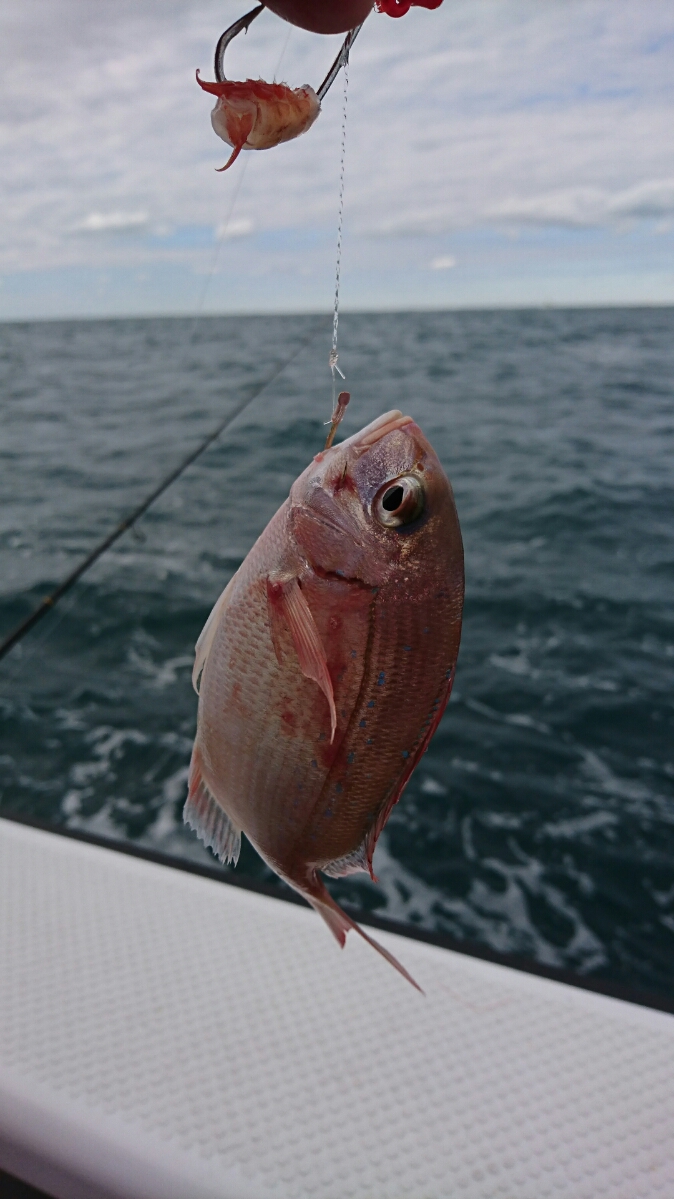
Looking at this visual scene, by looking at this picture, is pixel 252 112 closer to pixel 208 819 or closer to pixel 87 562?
pixel 208 819

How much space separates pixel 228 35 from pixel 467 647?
7127mm

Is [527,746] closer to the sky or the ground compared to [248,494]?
closer to the ground

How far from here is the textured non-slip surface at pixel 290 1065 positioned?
6.49 ft

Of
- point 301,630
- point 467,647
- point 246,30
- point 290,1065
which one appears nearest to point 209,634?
point 301,630

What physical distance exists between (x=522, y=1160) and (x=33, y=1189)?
123 centimetres

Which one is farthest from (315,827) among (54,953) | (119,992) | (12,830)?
(12,830)

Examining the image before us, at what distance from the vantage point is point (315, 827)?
129cm

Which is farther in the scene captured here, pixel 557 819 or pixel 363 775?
pixel 557 819

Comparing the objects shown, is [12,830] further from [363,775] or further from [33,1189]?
[363,775]

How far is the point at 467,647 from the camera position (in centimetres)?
795

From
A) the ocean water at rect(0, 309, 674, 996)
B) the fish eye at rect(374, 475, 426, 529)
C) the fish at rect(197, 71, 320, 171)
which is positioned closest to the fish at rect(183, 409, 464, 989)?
the fish eye at rect(374, 475, 426, 529)

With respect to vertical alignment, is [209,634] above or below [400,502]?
below

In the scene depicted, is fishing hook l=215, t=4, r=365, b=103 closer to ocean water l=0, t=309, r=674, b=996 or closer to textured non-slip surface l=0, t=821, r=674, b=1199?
textured non-slip surface l=0, t=821, r=674, b=1199

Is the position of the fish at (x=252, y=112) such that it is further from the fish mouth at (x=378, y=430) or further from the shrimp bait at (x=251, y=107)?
the fish mouth at (x=378, y=430)
